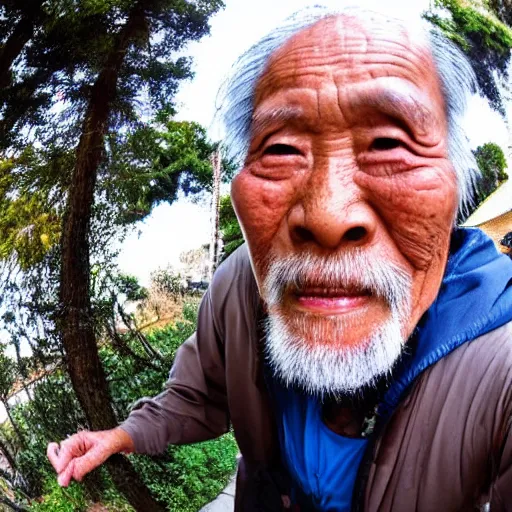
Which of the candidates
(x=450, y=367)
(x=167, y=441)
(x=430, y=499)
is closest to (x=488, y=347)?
(x=450, y=367)

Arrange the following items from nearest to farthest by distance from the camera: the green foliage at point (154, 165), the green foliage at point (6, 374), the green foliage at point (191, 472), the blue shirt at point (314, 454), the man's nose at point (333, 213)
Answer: the man's nose at point (333, 213) < the blue shirt at point (314, 454) < the green foliage at point (6, 374) < the green foliage at point (154, 165) < the green foliage at point (191, 472)

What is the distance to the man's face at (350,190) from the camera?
2.89ft

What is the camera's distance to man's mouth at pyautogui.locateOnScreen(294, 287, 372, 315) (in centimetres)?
92

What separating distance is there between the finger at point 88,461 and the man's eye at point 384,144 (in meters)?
1.05

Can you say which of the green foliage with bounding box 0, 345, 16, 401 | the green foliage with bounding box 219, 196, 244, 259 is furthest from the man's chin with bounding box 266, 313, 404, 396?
the green foliage with bounding box 0, 345, 16, 401

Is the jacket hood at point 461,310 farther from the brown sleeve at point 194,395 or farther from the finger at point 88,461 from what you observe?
the finger at point 88,461

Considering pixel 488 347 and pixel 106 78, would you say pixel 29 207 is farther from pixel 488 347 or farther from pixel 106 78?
pixel 488 347

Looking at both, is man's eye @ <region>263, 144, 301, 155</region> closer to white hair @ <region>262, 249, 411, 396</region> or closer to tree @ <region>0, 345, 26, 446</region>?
white hair @ <region>262, 249, 411, 396</region>

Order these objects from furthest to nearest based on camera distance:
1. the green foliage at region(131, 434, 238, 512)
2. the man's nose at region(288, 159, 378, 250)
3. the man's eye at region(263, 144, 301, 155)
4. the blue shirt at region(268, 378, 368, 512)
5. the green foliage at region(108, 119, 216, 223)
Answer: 1. the green foliage at region(131, 434, 238, 512)
2. the green foliage at region(108, 119, 216, 223)
3. the blue shirt at region(268, 378, 368, 512)
4. the man's eye at region(263, 144, 301, 155)
5. the man's nose at region(288, 159, 378, 250)

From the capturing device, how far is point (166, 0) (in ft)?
5.65

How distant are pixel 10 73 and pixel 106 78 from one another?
31 cm

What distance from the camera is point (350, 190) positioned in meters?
0.88

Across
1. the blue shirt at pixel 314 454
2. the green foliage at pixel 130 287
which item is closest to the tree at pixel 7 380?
the green foliage at pixel 130 287

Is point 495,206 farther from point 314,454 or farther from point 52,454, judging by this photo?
point 52,454
